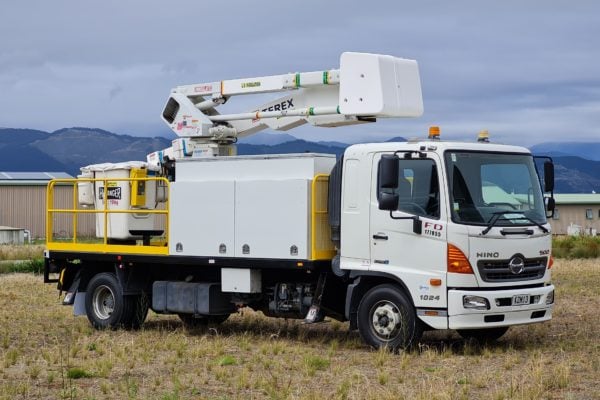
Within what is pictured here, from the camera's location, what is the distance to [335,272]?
14266mm

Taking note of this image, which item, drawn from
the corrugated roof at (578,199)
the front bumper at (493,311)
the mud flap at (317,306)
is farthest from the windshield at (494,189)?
the corrugated roof at (578,199)

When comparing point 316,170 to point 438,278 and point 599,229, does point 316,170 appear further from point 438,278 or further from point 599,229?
point 599,229

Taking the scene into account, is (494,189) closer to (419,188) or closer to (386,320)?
(419,188)

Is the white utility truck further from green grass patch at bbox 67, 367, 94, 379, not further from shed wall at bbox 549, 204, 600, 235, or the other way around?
shed wall at bbox 549, 204, 600, 235

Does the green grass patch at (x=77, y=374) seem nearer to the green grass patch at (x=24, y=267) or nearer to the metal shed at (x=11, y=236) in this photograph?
the green grass patch at (x=24, y=267)

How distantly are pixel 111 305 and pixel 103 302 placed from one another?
0.83 ft

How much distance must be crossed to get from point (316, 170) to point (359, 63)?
1.63 m

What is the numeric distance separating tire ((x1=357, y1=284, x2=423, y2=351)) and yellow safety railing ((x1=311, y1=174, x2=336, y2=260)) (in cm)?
94

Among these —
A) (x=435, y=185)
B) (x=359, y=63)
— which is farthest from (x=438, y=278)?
(x=359, y=63)

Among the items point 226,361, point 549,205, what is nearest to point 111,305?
point 226,361

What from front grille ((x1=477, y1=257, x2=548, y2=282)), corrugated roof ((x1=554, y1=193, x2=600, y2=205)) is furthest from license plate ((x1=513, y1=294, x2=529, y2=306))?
corrugated roof ((x1=554, y1=193, x2=600, y2=205))

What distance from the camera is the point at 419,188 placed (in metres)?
13.5

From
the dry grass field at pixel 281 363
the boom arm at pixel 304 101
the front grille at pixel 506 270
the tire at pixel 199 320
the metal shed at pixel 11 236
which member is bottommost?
the metal shed at pixel 11 236

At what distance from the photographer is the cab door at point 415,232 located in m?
13.3
